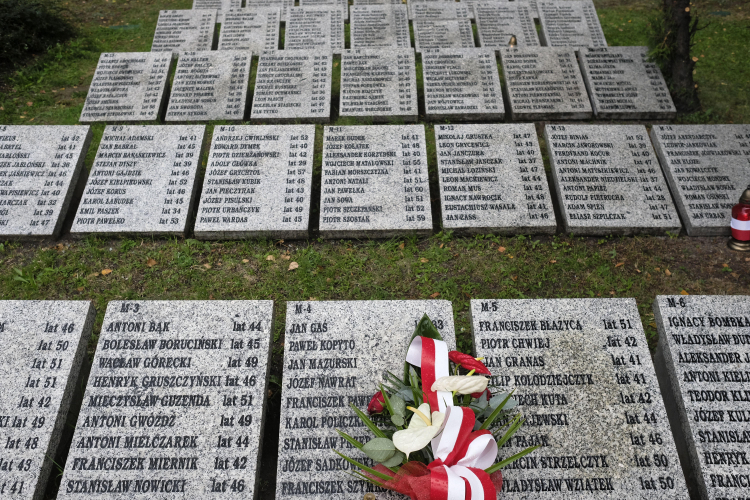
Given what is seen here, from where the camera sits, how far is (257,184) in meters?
6.10

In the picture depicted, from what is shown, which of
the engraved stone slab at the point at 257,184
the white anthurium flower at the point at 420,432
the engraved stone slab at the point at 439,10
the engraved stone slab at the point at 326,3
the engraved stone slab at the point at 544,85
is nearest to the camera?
the white anthurium flower at the point at 420,432

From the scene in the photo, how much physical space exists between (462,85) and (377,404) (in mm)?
5659

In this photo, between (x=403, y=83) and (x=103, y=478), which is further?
(x=403, y=83)

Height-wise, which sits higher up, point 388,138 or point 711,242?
point 388,138

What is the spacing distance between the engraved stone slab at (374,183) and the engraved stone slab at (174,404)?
1978 millimetres

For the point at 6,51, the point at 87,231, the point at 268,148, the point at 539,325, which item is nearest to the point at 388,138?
the point at 268,148

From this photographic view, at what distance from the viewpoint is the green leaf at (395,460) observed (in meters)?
3.12

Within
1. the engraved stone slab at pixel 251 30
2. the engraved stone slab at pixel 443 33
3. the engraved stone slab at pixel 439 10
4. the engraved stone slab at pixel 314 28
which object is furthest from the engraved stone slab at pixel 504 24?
the engraved stone slab at pixel 251 30

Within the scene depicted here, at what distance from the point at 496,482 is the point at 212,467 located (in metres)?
2.00

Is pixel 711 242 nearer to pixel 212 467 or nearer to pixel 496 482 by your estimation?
pixel 496 482

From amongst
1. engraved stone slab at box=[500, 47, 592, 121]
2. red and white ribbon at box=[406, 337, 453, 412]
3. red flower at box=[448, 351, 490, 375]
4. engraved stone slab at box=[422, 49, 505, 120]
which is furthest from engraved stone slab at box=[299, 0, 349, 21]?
red flower at box=[448, 351, 490, 375]

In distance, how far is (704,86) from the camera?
8430 millimetres

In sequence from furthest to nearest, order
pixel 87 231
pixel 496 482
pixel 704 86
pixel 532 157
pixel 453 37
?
pixel 453 37 → pixel 704 86 → pixel 532 157 → pixel 87 231 → pixel 496 482

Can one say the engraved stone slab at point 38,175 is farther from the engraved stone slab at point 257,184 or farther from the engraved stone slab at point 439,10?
the engraved stone slab at point 439,10
